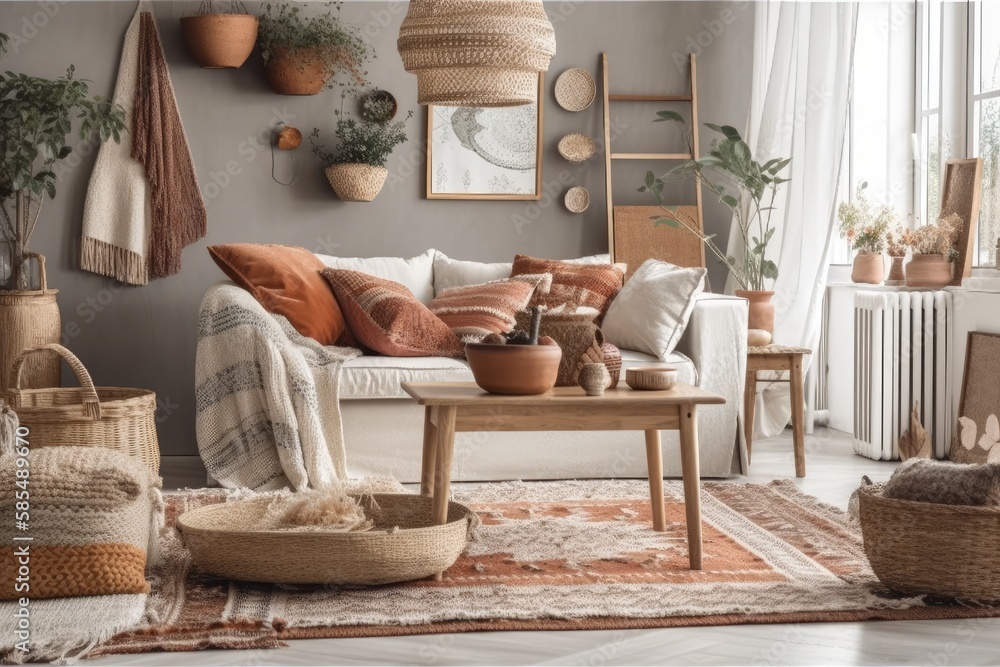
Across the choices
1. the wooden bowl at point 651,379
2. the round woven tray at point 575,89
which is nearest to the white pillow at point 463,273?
the round woven tray at point 575,89

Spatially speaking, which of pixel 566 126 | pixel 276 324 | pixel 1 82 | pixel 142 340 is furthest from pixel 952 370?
pixel 1 82

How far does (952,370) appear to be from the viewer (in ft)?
15.4

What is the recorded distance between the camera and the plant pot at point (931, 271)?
4742 mm

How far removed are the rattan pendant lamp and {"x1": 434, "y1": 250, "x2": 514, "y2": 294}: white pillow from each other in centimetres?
165

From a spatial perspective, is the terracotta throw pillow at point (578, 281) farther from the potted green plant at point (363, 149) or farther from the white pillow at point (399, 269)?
the potted green plant at point (363, 149)

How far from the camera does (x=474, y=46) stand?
3.16 metres

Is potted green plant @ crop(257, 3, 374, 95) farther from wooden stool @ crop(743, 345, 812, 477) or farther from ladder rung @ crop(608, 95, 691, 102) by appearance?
wooden stool @ crop(743, 345, 812, 477)

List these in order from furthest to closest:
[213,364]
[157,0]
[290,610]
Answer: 1. [157,0]
2. [213,364]
3. [290,610]

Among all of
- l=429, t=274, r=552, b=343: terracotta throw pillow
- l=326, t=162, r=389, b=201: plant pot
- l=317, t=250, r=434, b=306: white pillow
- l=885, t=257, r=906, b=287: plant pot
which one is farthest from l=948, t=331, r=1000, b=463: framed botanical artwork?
l=326, t=162, r=389, b=201: plant pot

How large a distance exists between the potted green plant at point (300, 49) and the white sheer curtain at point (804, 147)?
6.34ft

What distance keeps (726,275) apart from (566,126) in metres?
1.05

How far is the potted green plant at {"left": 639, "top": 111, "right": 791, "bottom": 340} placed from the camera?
16.3 feet

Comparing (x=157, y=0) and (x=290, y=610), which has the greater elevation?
(x=157, y=0)

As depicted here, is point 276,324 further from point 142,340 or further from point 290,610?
point 290,610
